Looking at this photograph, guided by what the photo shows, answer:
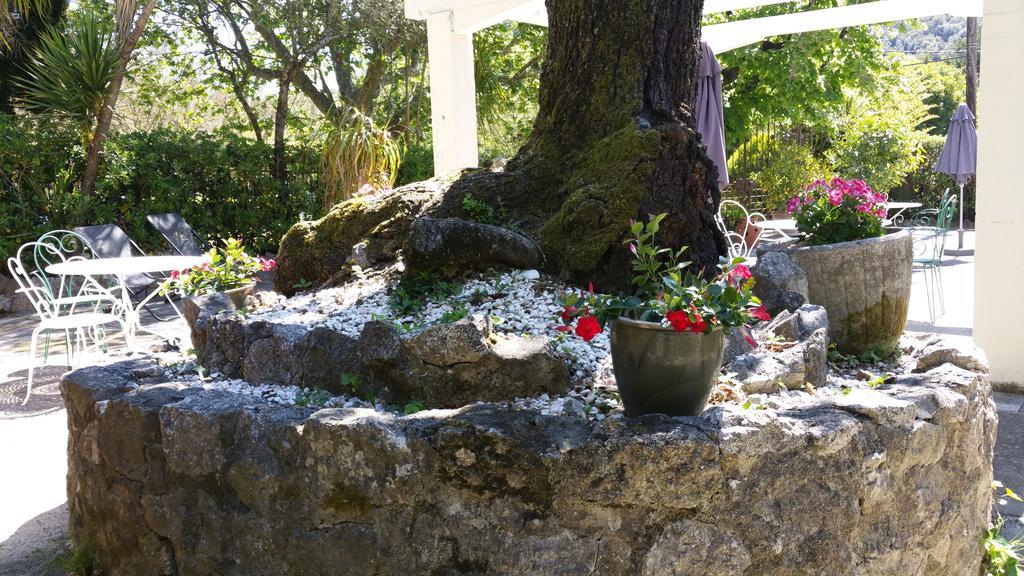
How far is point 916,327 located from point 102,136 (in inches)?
309

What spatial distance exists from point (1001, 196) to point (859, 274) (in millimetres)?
1458

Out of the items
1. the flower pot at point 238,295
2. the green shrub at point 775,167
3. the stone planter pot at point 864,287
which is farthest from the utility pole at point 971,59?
the flower pot at point 238,295

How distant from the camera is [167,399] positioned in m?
2.71

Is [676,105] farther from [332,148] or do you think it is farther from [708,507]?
[332,148]

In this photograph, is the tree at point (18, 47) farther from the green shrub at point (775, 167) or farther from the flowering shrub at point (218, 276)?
the green shrub at point (775, 167)

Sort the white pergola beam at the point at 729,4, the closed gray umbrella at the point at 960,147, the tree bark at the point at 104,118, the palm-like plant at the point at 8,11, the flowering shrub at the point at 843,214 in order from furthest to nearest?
the closed gray umbrella at the point at 960,147 → the tree bark at the point at 104,118 → the palm-like plant at the point at 8,11 → the white pergola beam at the point at 729,4 → the flowering shrub at the point at 843,214

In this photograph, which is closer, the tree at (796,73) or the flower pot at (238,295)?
the flower pot at (238,295)

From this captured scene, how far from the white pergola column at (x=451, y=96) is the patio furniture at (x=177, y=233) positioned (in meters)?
2.74

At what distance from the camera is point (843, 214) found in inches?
156

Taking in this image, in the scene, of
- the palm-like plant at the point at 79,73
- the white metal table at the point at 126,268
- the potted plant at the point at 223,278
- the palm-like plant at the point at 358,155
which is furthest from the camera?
the palm-like plant at the point at 358,155

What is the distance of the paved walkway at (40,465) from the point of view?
123 inches

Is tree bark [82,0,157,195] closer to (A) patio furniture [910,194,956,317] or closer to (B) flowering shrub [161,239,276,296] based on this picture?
(B) flowering shrub [161,239,276,296]

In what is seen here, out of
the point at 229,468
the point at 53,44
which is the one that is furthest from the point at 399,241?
the point at 53,44

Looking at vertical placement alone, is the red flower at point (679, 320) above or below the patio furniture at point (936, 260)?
above
